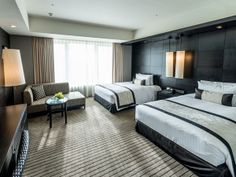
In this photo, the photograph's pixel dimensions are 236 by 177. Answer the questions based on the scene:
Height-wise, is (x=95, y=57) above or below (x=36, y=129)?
above

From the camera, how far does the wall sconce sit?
4.18 meters

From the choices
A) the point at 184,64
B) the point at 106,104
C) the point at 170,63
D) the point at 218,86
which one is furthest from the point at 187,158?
the point at 170,63

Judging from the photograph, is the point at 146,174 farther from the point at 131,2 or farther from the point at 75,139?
the point at 131,2

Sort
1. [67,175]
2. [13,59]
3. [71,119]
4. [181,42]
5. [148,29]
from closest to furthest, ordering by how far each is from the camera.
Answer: [67,175] → [13,59] → [71,119] → [181,42] → [148,29]

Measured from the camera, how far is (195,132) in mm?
2008

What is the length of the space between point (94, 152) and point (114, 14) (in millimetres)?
3508

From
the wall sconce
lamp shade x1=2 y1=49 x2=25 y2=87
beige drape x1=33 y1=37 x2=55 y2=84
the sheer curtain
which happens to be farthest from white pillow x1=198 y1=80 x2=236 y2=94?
beige drape x1=33 y1=37 x2=55 y2=84

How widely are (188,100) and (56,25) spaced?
4.35 meters

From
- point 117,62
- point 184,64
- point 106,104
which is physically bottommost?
point 106,104

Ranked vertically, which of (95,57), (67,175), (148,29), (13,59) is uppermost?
(148,29)

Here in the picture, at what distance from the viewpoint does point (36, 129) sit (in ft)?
10.8

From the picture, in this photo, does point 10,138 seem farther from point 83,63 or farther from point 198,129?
point 83,63

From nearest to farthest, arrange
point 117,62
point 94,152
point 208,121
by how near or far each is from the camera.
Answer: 1. point 208,121
2. point 94,152
3. point 117,62

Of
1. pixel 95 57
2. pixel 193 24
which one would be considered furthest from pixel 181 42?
pixel 95 57
